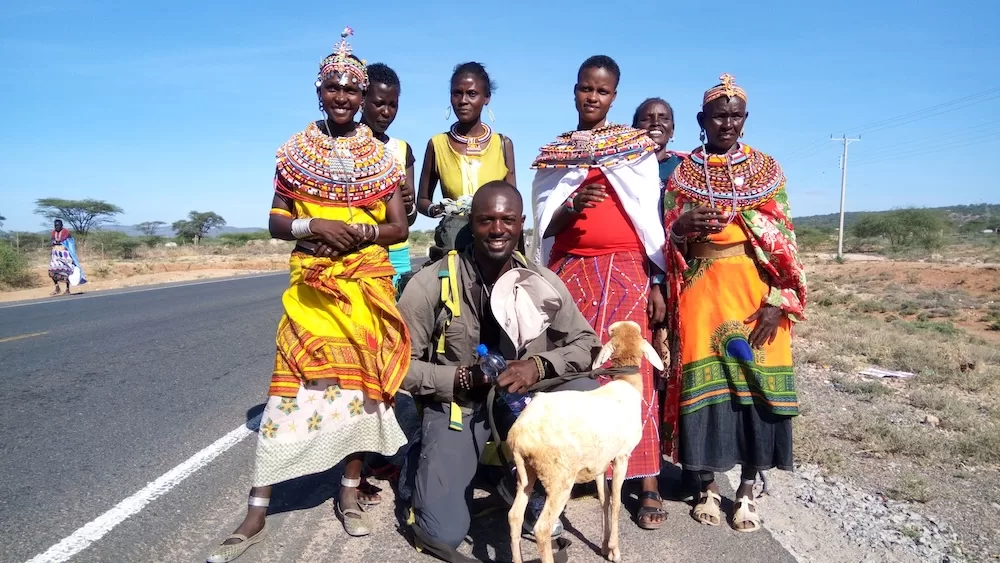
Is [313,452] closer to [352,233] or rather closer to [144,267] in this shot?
[352,233]

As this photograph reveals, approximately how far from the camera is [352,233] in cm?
315

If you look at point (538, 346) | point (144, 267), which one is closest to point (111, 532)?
point (538, 346)

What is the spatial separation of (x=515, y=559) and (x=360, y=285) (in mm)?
1485

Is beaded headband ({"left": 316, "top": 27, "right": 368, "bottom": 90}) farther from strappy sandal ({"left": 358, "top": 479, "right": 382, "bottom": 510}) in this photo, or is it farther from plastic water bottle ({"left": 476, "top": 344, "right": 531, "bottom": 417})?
strappy sandal ({"left": 358, "top": 479, "right": 382, "bottom": 510})

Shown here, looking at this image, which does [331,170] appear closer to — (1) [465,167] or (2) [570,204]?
(1) [465,167]

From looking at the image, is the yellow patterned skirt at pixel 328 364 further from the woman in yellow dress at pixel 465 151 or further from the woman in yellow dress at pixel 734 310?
the woman in yellow dress at pixel 734 310

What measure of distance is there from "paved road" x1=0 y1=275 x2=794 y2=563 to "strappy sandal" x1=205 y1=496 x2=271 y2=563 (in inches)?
2.3

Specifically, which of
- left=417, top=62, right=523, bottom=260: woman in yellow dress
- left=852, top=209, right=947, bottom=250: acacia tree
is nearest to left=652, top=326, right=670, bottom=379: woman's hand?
left=417, top=62, right=523, bottom=260: woman in yellow dress

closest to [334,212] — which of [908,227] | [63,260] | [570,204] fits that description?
[570,204]

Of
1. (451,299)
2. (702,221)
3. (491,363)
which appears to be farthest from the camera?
(702,221)

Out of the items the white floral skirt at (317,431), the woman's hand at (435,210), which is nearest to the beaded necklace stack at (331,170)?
the woman's hand at (435,210)

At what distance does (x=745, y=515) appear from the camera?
3.35 metres

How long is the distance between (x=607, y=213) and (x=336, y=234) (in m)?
1.57

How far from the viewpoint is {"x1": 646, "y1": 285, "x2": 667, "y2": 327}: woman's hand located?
150 inches
